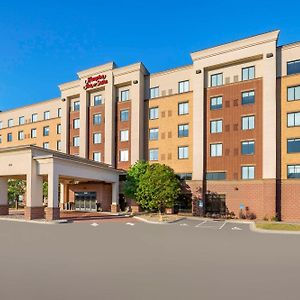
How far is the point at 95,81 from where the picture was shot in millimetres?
49219

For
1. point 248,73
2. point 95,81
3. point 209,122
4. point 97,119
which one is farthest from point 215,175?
point 95,81

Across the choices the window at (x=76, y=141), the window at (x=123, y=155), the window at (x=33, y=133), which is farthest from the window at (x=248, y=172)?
the window at (x=33, y=133)

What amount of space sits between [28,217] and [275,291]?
2805 cm

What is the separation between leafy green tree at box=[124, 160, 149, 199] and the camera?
3947 cm

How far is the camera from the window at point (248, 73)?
124ft

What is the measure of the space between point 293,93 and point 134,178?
76.4ft

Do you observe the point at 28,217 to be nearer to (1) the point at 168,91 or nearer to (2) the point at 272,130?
(1) the point at 168,91

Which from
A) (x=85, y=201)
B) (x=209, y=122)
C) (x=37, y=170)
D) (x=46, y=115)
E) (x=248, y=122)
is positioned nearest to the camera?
(x=37, y=170)

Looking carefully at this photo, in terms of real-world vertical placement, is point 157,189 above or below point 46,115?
below

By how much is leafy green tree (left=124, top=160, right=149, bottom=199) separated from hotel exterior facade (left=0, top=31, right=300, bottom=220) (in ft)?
12.2

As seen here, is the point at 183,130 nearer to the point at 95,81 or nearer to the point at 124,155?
the point at 124,155

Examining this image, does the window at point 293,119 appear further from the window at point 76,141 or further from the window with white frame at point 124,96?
the window at point 76,141

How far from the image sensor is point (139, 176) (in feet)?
130

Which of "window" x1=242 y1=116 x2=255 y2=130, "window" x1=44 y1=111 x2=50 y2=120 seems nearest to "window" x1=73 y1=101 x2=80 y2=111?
"window" x1=44 y1=111 x2=50 y2=120
